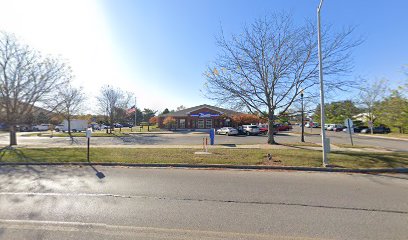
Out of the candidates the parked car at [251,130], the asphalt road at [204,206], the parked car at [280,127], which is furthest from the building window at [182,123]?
the asphalt road at [204,206]

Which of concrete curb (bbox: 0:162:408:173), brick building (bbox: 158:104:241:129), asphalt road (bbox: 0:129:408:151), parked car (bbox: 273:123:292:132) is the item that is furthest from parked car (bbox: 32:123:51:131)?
parked car (bbox: 273:123:292:132)

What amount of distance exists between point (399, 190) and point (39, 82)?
2371 cm

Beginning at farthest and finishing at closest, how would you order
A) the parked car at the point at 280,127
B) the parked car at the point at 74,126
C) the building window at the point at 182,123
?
1. the parked car at the point at 74,126
2. the building window at the point at 182,123
3. the parked car at the point at 280,127

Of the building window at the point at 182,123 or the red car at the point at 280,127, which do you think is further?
the building window at the point at 182,123

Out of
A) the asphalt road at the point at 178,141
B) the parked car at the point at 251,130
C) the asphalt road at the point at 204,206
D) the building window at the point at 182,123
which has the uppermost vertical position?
the building window at the point at 182,123

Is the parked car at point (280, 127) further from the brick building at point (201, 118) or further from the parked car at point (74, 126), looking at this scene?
the parked car at point (74, 126)

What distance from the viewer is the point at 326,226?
13.2 feet

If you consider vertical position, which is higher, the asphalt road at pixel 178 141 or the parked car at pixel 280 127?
the parked car at pixel 280 127

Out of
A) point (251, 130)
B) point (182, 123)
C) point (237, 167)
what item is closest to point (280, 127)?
point (251, 130)

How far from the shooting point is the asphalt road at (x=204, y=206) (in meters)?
3.85

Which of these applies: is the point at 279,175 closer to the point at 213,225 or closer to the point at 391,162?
the point at 213,225

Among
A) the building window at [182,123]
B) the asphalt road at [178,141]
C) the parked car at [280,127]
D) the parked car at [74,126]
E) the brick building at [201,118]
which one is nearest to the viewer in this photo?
Answer: the asphalt road at [178,141]

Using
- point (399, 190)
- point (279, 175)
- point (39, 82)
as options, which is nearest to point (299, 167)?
point (279, 175)

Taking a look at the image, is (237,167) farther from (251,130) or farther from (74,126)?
(74,126)
